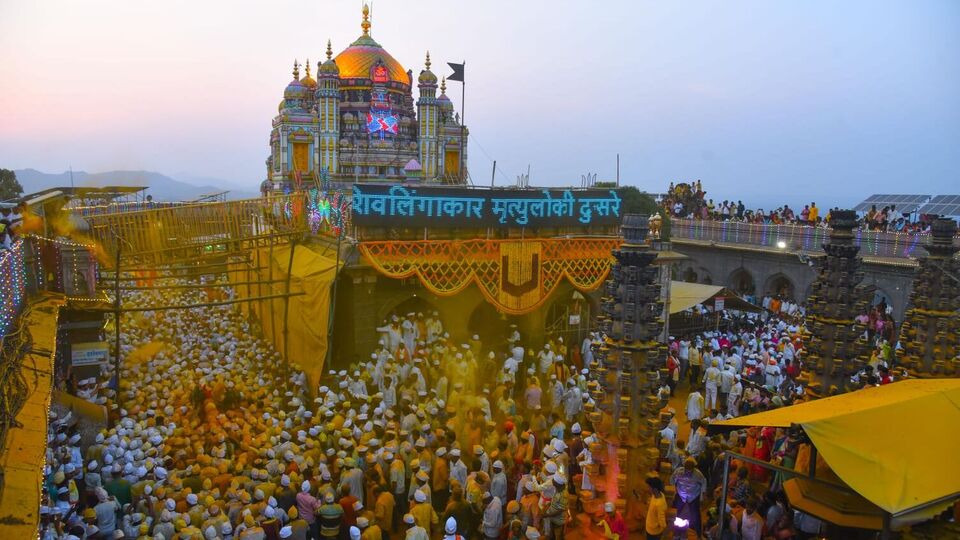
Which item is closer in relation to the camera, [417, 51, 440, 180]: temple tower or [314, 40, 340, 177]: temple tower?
[314, 40, 340, 177]: temple tower

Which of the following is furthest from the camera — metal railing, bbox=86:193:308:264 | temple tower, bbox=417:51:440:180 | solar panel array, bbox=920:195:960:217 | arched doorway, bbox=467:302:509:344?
temple tower, bbox=417:51:440:180

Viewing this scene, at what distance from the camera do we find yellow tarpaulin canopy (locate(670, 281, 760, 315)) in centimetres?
2025

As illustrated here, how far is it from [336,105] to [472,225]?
29.9 metres

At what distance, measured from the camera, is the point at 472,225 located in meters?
15.7

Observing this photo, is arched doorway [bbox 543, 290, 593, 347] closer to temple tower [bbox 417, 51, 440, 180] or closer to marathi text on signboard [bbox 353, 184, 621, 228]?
marathi text on signboard [bbox 353, 184, 621, 228]

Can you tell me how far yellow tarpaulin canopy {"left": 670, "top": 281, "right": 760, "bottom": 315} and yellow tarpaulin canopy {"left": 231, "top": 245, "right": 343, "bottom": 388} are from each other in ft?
34.6

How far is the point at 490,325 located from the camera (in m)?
17.9

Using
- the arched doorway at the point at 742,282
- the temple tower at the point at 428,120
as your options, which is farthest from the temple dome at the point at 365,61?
the arched doorway at the point at 742,282

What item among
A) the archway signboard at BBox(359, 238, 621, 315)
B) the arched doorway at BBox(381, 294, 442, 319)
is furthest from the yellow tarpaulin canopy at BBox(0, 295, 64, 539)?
the arched doorway at BBox(381, 294, 442, 319)

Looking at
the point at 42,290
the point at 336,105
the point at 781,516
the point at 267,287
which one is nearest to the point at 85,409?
the point at 42,290

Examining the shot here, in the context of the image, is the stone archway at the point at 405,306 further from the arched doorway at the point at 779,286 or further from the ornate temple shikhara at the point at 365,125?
the ornate temple shikhara at the point at 365,125

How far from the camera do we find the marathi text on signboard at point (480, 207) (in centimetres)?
1455

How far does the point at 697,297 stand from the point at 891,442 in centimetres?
1524

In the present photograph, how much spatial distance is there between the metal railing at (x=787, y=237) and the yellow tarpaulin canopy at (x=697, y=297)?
11.7 feet
